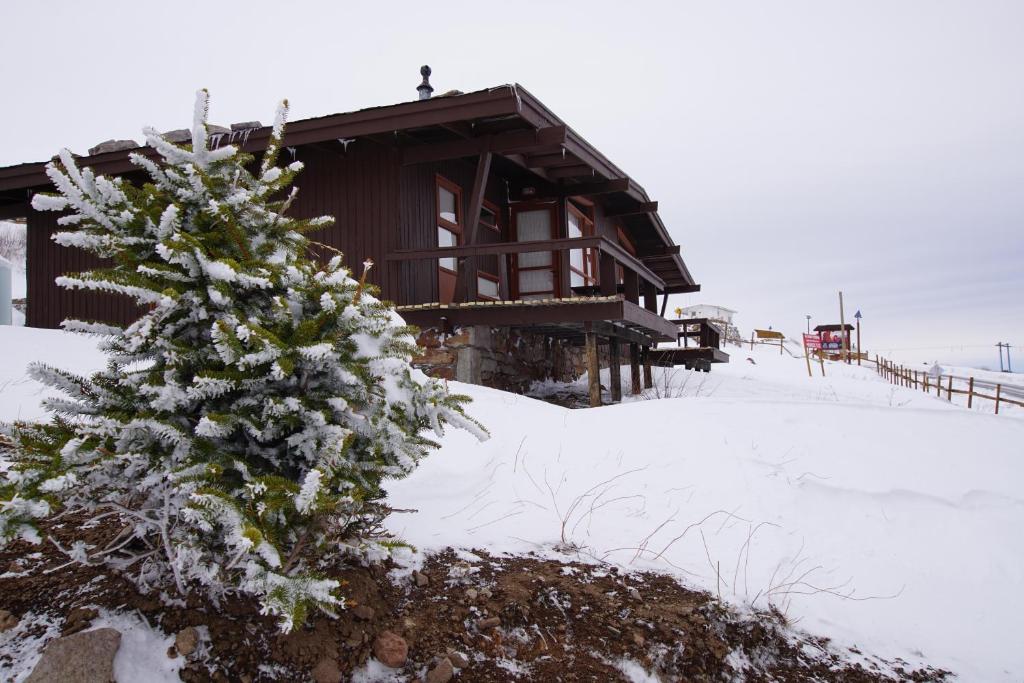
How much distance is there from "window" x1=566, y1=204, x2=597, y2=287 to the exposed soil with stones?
9678 millimetres

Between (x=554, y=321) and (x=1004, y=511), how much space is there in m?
5.81

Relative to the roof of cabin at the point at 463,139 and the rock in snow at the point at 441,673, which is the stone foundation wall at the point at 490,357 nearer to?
the roof of cabin at the point at 463,139

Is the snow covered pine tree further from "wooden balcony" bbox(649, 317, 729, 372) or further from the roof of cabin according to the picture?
"wooden balcony" bbox(649, 317, 729, 372)

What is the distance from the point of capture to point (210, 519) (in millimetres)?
2205

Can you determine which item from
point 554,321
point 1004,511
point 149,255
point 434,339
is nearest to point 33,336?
point 434,339

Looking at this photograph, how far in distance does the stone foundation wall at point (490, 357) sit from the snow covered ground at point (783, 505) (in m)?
3.16

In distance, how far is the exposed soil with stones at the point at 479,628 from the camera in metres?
2.51

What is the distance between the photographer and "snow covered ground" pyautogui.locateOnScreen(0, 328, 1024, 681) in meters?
3.71

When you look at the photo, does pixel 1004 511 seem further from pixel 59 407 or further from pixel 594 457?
pixel 59 407

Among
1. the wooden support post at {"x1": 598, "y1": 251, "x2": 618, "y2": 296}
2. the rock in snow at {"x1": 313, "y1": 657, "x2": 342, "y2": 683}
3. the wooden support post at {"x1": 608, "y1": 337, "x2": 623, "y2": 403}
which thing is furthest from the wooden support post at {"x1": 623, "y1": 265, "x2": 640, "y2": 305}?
the rock in snow at {"x1": 313, "y1": 657, "x2": 342, "y2": 683}

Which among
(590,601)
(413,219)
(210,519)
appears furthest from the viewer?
(413,219)

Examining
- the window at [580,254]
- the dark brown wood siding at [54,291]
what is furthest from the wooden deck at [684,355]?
A: the dark brown wood siding at [54,291]

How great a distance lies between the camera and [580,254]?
44.8 feet

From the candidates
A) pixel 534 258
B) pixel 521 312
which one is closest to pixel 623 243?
pixel 534 258
